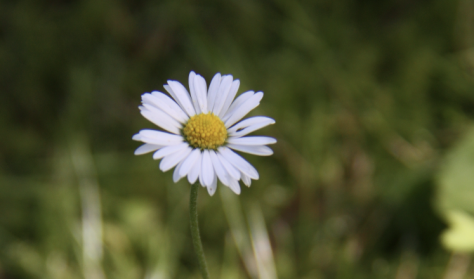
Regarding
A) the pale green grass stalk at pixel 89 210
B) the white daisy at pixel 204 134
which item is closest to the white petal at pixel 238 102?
the white daisy at pixel 204 134

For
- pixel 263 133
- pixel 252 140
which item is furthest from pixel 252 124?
pixel 263 133

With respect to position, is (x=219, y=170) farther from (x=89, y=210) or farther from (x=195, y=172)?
(x=89, y=210)

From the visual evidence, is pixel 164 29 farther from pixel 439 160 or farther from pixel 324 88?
pixel 439 160

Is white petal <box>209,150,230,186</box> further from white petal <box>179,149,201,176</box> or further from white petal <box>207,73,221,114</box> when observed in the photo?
white petal <box>207,73,221,114</box>

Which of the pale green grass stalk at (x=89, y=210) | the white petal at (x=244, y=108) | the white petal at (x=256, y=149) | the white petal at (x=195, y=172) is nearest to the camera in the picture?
the white petal at (x=195, y=172)

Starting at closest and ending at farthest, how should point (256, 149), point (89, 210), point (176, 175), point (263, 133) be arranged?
point (176, 175) < point (256, 149) < point (89, 210) < point (263, 133)

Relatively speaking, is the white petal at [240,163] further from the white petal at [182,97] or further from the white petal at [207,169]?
the white petal at [182,97]

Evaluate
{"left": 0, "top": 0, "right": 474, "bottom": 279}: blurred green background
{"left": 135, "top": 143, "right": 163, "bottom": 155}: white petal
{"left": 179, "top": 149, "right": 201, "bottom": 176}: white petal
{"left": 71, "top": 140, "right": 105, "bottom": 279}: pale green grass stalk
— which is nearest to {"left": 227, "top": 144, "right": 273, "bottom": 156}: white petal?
→ {"left": 179, "top": 149, "right": 201, "bottom": 176}: white petal
